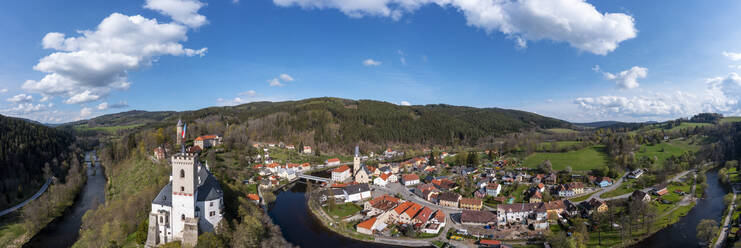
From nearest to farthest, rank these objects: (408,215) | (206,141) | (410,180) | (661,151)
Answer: (408,215), (410,180), (206,141), (661,151)

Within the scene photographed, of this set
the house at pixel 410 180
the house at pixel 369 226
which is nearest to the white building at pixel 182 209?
the house at pixel 369 226

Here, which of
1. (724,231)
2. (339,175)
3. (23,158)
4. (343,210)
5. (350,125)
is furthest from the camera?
(350,125)

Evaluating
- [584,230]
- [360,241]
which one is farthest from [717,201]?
[360,241]

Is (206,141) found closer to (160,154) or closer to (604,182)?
(160,154)

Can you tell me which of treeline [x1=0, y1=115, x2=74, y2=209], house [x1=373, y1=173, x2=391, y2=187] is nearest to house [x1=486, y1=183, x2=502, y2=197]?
house [x1=373, y1=173, x2=391, y2=187]

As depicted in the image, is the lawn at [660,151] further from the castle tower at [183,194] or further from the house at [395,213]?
the castle tower at [183,194]

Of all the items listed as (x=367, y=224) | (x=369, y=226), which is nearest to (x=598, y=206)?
(x=369, y=226)
